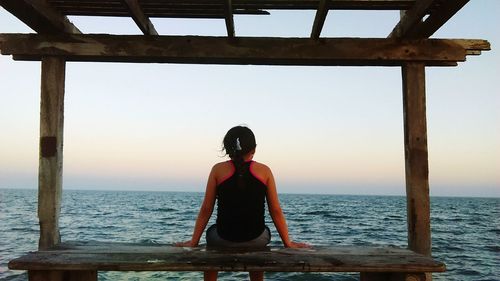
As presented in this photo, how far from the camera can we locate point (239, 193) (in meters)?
4.11

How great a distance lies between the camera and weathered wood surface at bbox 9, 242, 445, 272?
354cm

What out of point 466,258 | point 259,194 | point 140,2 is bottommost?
point 466,258

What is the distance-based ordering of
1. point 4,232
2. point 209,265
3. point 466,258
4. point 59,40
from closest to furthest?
1. point 209,265
2. point 59,40
3. point 466,258
4. point 4,232

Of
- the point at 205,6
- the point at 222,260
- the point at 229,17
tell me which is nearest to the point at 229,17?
the point at 229,17

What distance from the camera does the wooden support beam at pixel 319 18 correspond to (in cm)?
409

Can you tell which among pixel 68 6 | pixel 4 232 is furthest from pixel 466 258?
pixel 4 232

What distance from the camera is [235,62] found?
201 inches

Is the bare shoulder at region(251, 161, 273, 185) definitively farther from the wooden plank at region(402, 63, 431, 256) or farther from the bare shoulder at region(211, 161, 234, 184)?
the wooden plank at region(402, 63, 431, 256)

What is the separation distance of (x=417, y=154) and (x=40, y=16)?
4.22 m

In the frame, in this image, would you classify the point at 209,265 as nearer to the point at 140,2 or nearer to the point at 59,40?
the point at 140,2

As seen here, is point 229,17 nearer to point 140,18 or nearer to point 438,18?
point 140,18

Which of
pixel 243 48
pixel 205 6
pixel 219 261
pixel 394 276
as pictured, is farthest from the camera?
pixel 243 48

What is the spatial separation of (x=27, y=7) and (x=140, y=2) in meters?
1.05

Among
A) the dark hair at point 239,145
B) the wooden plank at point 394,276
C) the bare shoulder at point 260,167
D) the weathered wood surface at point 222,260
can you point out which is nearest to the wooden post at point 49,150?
the weathered wood surface at point 222,260
